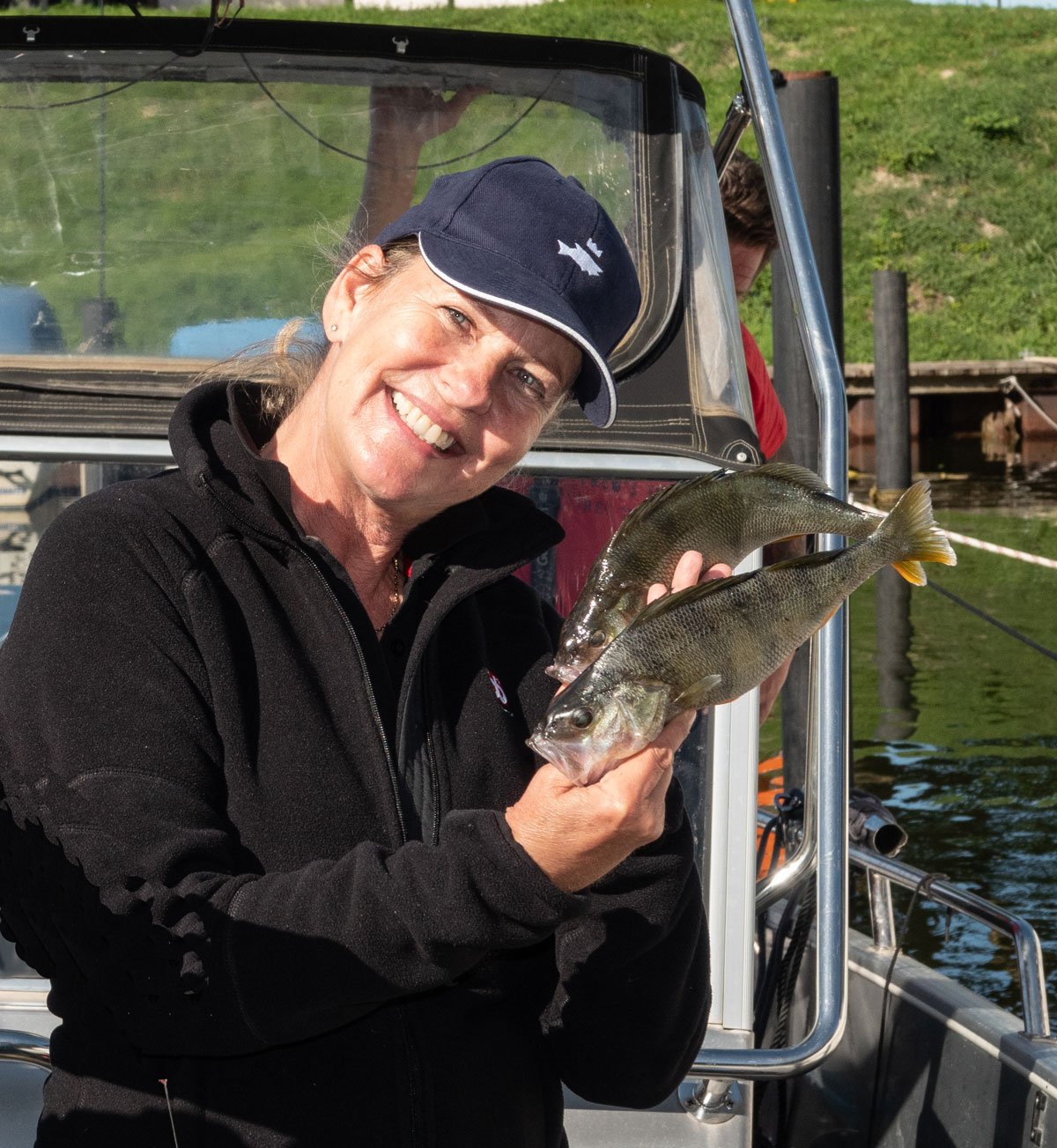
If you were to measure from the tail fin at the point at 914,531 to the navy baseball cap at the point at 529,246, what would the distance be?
16.9 inches

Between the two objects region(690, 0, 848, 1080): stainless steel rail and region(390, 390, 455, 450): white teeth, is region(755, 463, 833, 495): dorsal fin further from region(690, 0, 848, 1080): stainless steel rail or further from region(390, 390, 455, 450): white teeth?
region(690, 0, 848, 1080): stainless steel rail

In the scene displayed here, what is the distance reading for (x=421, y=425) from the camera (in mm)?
1946

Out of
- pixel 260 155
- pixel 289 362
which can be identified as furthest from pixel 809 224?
pixel 289 362

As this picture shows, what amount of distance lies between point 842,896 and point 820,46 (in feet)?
118

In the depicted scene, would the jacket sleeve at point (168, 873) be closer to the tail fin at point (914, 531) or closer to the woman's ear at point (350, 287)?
the woman's ear at point (350, 287)

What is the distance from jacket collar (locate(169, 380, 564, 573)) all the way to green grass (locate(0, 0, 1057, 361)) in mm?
21736

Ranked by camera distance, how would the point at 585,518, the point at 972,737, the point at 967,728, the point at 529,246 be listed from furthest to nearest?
the point at 967,728 → the point at 972,737 → the point at 585,518 → the point at 529,246

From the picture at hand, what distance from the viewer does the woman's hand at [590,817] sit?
1.60 meters

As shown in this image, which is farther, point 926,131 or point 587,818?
point 926,131

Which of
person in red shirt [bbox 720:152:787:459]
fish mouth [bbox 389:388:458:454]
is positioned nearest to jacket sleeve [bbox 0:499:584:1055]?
fish mouth [bbox 389:388:458:454]

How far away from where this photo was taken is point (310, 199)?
11.9 ft

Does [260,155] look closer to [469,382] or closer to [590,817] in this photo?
[469,382]

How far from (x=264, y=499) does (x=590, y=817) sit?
0.59 m

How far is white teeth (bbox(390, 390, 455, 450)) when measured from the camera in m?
1.95
